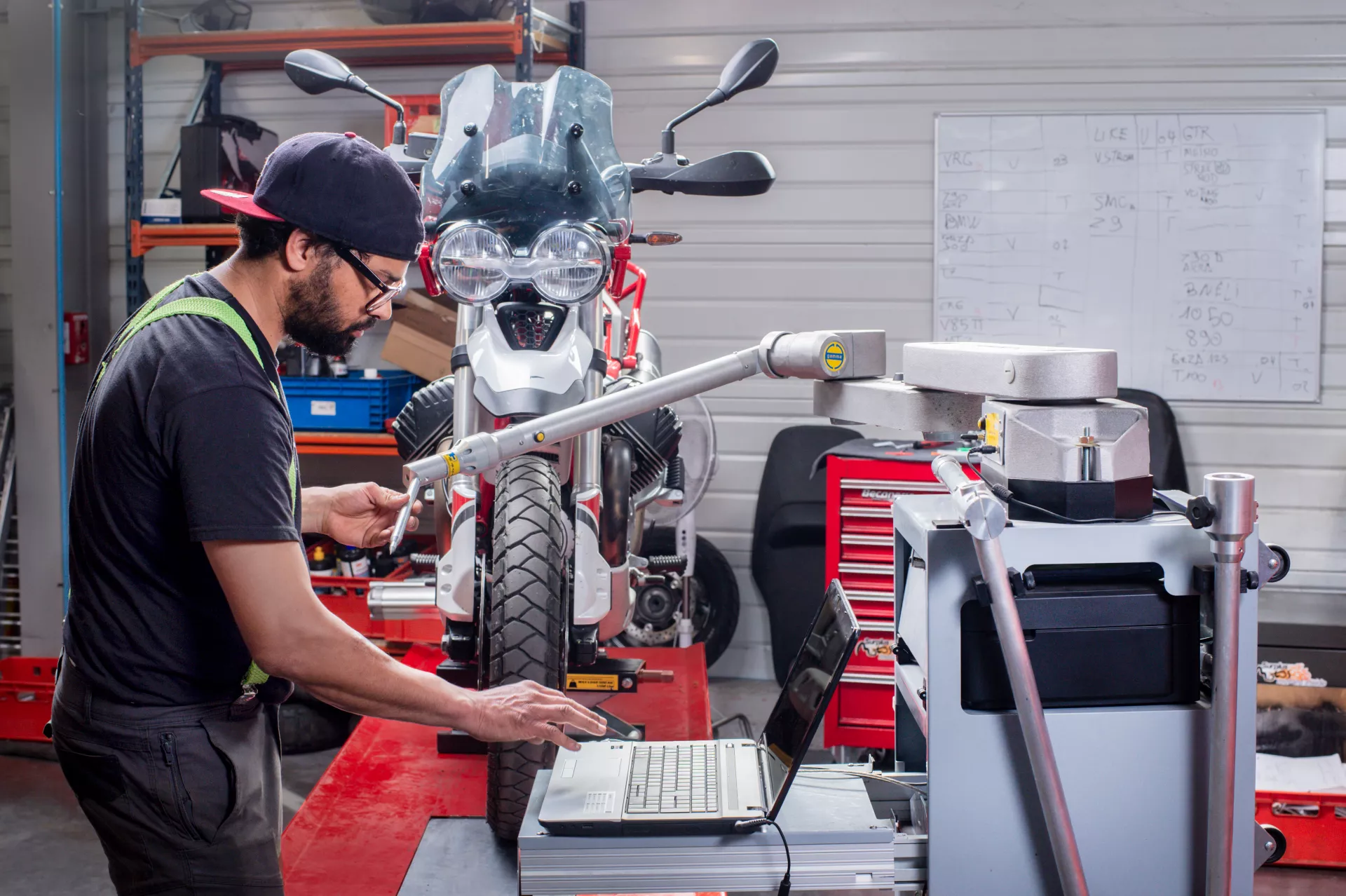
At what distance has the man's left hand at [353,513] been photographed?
1865 mm

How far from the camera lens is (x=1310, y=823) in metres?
2.79

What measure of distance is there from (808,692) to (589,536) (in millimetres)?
1085

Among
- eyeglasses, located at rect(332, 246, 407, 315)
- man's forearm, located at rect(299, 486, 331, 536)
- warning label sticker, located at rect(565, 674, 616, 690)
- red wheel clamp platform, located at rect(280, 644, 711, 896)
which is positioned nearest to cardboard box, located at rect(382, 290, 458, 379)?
red wheel clamp platform, located at rect(280, 644, 711, 896)

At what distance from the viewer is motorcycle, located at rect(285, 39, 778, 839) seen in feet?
7.04

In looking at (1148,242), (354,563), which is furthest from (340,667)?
(1148,242)

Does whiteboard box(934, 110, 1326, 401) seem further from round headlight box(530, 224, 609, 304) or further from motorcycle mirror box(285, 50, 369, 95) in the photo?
motorcycle mirror box(285, 50, 369, 95)

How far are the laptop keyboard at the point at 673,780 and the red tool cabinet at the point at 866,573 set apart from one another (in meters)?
1.79

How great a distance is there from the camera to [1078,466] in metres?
1.21

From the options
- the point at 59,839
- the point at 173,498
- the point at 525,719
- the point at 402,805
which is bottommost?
the point at 59,839

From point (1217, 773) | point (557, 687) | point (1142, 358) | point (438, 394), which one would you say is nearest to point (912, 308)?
point (1142, 358)

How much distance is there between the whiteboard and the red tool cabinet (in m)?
1.02

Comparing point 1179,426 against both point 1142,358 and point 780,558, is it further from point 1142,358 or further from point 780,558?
point 780,558

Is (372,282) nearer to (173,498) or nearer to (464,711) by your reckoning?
(173,498)

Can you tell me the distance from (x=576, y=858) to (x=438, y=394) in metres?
1.60
